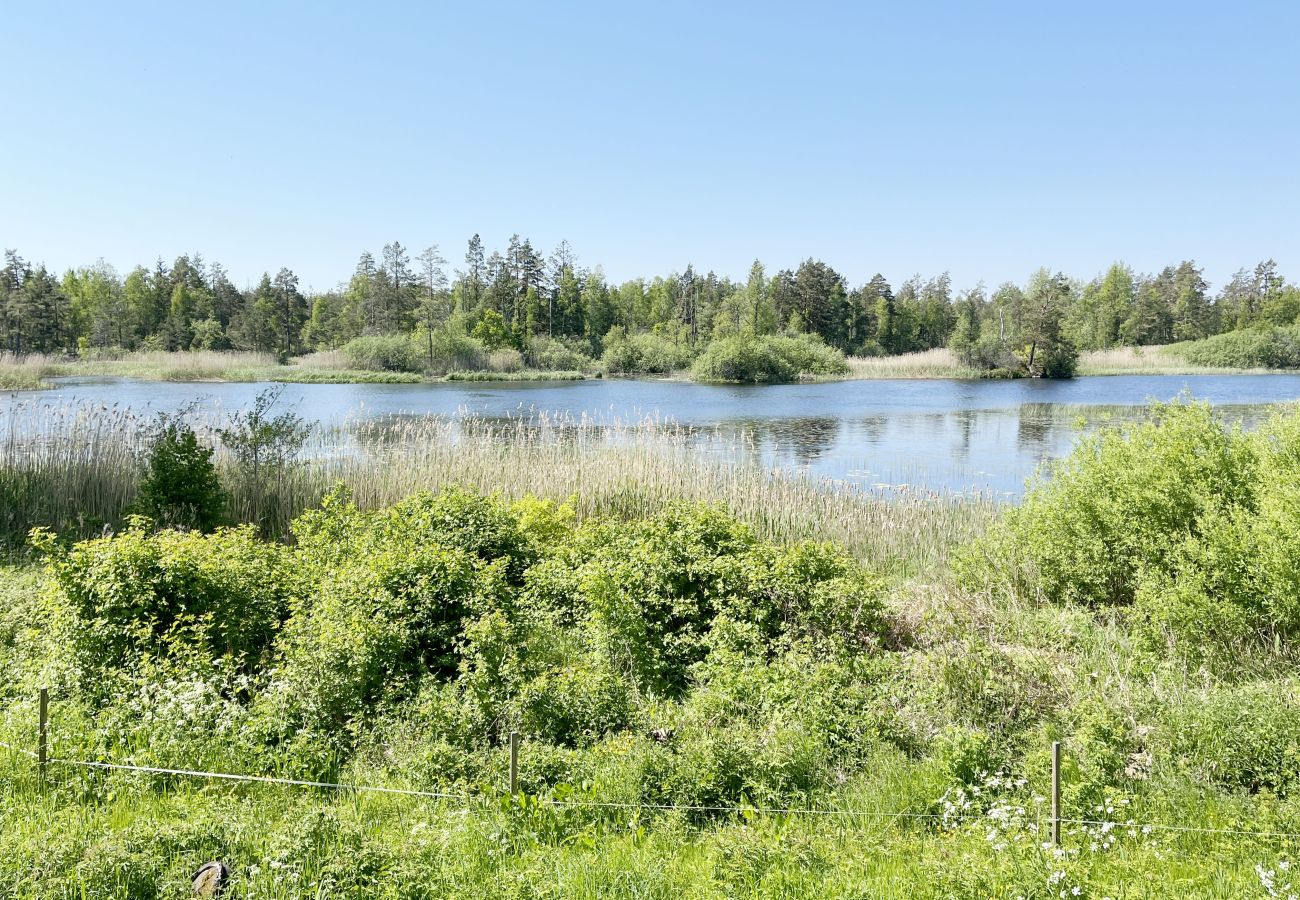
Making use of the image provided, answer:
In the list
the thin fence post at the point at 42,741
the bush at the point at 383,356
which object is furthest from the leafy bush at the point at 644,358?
the thin fence post at the point at 42,741

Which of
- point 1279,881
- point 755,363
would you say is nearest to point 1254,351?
point 755,363

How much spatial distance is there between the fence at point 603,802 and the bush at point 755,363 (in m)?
53.0

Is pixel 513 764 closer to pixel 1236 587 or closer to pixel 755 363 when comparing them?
pixel 1236 587

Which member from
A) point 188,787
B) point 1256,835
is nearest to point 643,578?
point 188,787

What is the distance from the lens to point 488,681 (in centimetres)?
487

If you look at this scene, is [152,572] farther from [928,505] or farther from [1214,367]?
[1214,367]

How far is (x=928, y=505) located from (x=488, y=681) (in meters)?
7.16

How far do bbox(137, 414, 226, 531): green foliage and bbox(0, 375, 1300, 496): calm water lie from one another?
7184 millimetres

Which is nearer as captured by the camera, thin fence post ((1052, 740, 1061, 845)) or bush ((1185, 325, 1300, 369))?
thin fence post ((1052, 740, 1061, 845))

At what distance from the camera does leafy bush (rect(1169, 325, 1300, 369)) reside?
62469 millimetres

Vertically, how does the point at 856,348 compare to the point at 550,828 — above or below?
above

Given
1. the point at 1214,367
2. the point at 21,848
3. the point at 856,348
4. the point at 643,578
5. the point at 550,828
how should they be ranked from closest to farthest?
the point at 21,848 → the point at 550,828 → the point at 643,578 → the point at 1214,367 → the point at 856,348

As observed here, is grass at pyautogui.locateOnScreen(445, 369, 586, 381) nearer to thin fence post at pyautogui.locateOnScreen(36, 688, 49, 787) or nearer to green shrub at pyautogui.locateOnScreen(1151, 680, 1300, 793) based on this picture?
thin fence post at pyautogui.locateOnScreen(36, 688, 49, 787)

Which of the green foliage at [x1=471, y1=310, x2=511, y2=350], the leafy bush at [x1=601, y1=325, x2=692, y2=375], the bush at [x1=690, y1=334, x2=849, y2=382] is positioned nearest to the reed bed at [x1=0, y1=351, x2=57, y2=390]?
the green foliage at [x1=471, y1=310, x2=511, y2=350]
